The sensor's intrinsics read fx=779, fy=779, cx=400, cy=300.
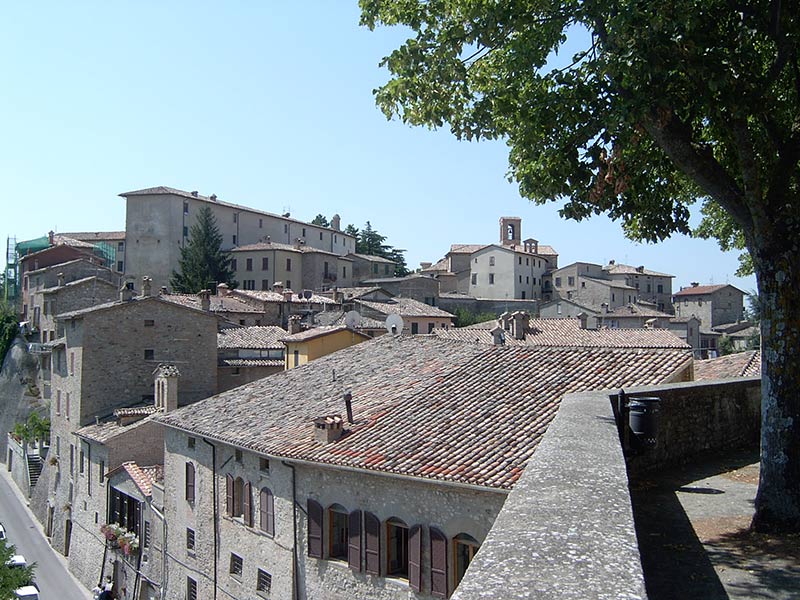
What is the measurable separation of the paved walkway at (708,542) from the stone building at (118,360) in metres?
28.2

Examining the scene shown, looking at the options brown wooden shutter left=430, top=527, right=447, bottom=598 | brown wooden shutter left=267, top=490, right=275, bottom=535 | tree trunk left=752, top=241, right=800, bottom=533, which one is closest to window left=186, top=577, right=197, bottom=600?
brown wooden shutter left=267, top=490, right=275, bottom=535

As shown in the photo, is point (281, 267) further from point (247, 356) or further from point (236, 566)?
point (236, 566)

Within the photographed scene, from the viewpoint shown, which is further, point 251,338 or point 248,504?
point 251,338

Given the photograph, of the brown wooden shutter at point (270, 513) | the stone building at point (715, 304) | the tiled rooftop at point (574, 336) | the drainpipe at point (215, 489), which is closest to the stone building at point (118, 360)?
the tiled rooftop at point (574, 336)

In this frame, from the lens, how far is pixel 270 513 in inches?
722

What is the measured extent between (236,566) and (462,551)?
9.15 metres

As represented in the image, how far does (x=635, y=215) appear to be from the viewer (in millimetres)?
11148

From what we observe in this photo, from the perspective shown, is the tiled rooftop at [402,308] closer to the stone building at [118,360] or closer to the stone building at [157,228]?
the stone building at [157,228]

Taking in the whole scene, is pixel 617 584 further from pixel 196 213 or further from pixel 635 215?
pixel 196 213

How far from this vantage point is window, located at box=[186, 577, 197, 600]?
22697mm

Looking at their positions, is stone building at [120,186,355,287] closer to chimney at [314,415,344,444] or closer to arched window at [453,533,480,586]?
chimney at [314,415,344,444]

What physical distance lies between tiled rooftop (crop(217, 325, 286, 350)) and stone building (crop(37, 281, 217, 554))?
2757mm

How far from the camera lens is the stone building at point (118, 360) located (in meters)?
33.7

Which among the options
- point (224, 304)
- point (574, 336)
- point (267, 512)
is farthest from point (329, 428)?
point (224, 304)
